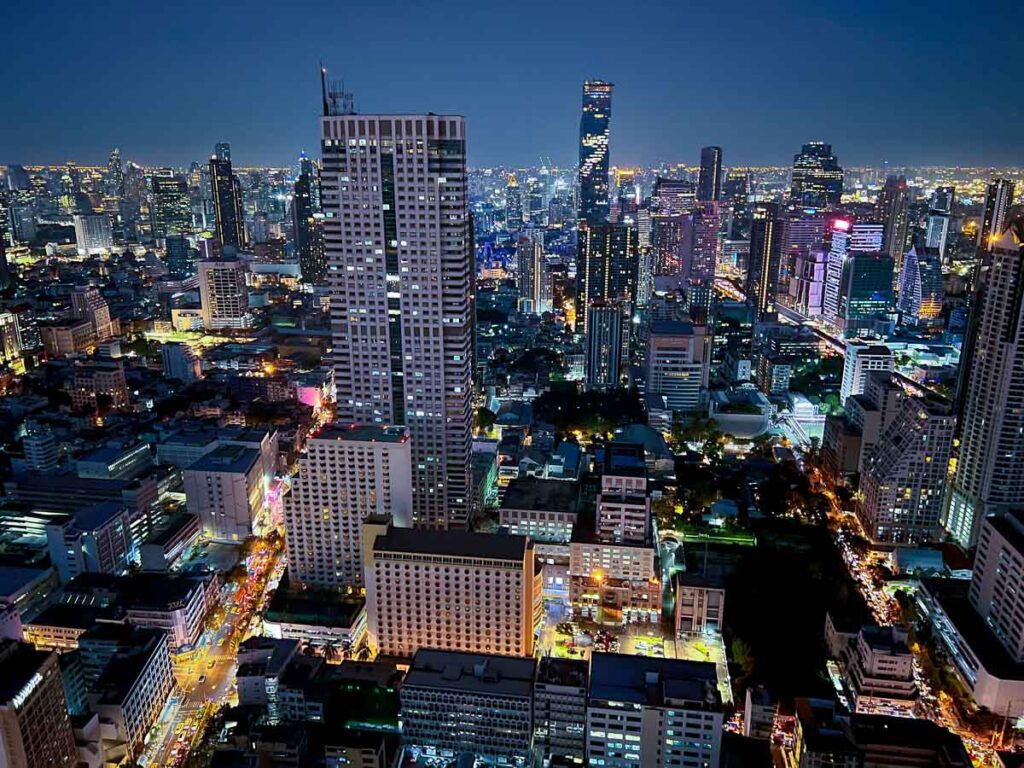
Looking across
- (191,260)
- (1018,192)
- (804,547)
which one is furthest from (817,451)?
(191,260)

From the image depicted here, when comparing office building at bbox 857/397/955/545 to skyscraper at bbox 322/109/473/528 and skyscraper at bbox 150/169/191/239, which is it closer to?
skyscraper at bbox 322/109/473/528

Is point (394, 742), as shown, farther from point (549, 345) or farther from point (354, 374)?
point (549, 345)

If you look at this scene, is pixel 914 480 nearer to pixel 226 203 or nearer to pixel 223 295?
pixel 223 295

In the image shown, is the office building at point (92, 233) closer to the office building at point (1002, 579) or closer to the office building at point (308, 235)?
the office building at point (308, 235)

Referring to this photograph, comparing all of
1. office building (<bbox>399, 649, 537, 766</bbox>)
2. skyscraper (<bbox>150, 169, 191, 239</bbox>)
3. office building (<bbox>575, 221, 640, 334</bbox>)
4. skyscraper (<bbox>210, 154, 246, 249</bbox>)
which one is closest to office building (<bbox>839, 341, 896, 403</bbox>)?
office building (<bbox>575, 221, 640, 334</bbox>)

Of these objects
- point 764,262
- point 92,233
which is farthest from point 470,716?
point 92,233
